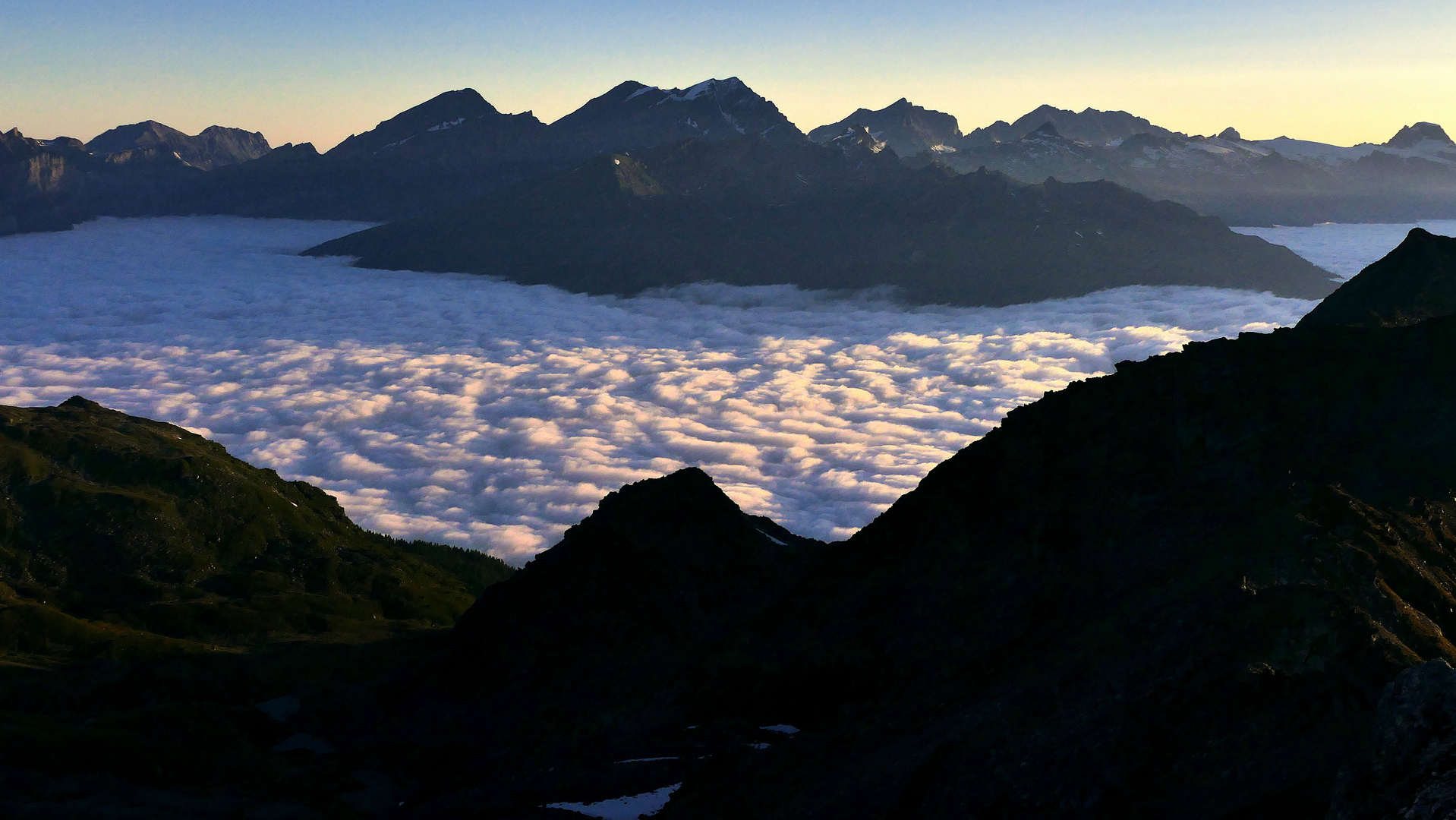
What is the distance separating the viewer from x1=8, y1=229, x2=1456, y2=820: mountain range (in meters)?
48.7

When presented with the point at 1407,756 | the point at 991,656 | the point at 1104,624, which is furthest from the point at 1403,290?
the point at 1407,756

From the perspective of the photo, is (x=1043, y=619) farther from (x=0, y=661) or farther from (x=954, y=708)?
(x=0, y=661)

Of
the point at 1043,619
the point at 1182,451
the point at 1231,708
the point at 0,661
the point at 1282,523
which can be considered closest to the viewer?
the point at 1231,708

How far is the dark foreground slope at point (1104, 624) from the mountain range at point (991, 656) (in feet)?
0.74

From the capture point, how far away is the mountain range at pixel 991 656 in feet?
160

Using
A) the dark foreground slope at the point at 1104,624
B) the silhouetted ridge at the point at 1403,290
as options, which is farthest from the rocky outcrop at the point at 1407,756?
the silhouetted ridge at the point at 1403,290

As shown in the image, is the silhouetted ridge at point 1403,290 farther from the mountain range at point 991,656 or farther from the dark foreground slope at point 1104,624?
the dark foreground slope at point 1104,624

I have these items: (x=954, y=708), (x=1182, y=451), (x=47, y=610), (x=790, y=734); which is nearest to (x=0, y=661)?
(x=47, y=610)

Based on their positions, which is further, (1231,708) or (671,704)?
(671,704)

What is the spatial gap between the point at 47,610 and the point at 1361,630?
663ft

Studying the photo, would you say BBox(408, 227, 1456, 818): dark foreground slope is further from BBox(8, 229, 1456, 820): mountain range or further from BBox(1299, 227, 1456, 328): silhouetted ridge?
BBox(1299, 227, 1456, 328): silhouetted ridge

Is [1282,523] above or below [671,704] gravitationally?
above

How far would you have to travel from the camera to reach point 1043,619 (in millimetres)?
74625

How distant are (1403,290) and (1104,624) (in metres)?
74.3
